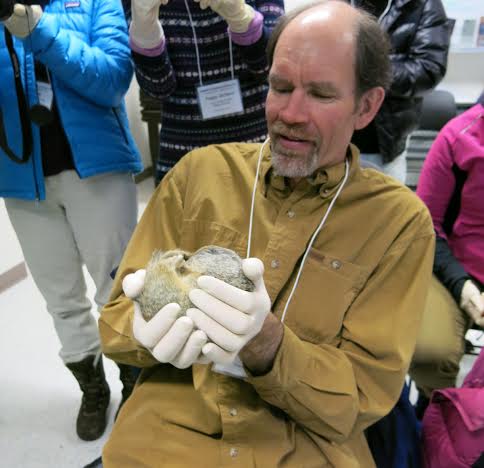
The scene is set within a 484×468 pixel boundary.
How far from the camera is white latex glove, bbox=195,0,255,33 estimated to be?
4.10ft

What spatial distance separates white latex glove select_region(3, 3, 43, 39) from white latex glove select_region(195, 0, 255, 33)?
0.45 metres

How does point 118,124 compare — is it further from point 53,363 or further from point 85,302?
point 53,363

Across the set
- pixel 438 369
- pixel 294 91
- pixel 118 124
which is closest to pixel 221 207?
pixel 294 91

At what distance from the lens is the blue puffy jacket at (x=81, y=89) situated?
1.35m

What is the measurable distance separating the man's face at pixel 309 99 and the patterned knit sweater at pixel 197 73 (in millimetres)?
415

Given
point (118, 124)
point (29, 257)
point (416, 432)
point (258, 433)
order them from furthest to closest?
point (29, 257)
point (118, 124)
point (416, 432)
point (258, 433)

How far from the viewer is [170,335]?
0.76 m

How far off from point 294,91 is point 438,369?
0.95 metres

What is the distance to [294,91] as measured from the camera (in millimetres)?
1016

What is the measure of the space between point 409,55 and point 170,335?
153 centimetres

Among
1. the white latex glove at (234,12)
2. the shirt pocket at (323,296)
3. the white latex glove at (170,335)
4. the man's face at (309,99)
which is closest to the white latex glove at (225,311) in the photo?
the white latex glove at (170,335)

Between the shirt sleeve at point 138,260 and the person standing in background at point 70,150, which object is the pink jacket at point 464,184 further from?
the person standing in background at point 70,150

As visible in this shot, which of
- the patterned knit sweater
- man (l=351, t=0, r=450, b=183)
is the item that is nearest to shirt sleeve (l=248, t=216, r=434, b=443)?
the patterned knit sweater

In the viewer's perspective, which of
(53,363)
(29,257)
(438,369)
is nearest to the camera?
(438,369)
